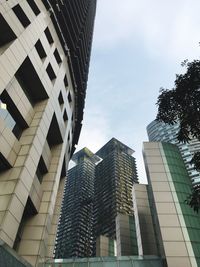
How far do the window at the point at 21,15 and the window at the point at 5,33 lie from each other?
3.56m

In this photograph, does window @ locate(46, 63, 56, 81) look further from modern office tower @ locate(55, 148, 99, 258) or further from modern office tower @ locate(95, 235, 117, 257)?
modern office tower @ locate(55, 148, 99, 258)

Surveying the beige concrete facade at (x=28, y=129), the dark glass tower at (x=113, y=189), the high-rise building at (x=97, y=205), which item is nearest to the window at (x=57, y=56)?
the beige concrete facade at (x=28, y=129)

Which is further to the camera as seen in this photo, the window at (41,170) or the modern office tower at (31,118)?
the window at (41,170)

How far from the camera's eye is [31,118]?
2195cm

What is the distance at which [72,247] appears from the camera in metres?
146

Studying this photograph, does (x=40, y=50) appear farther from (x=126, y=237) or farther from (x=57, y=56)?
(x=126, y=237)

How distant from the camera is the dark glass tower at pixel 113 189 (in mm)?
145913

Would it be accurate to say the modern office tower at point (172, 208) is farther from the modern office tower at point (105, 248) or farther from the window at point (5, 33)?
the modern office tower at point (105, 248)

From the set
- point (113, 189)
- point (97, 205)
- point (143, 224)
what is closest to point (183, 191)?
point (143, 224)

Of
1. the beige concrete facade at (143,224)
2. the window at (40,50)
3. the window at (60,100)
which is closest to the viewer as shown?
the window at (40,50)

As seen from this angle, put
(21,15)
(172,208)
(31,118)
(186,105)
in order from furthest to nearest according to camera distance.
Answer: (172,208) < (21,15) < (31,118) < (186,105)

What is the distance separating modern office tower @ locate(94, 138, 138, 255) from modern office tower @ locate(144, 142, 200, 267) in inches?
4328

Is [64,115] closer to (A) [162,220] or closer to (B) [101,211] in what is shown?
(A) [162,220]

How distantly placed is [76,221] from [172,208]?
479ft
